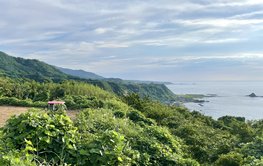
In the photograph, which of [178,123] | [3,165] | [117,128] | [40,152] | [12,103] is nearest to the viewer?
[3,165]

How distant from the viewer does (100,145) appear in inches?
185

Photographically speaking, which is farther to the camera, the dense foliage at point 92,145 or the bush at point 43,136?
the bush at point 43,136

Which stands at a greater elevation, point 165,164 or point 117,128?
point 117,128

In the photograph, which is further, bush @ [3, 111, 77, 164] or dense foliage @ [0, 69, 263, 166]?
bush @ [3, 111, 77, 164]

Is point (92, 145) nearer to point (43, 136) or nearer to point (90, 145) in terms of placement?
point (90, 145)

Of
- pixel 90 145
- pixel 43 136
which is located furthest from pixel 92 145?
pixel 43 136

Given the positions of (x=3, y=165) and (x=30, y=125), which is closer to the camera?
(x=3, y=165)

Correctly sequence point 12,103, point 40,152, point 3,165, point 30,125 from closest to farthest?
1. point 3,165
2. point 40,152
3. point 30,125
4. point 12,103

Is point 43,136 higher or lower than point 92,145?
higher

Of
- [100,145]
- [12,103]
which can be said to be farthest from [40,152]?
[12,103]

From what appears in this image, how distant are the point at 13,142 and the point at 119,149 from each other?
1532mm

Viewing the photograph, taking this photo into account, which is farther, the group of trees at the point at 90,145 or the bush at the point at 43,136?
the bush at the point at 43,136

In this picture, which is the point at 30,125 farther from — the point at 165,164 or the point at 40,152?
the point at 165,164

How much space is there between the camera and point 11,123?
5109mm
